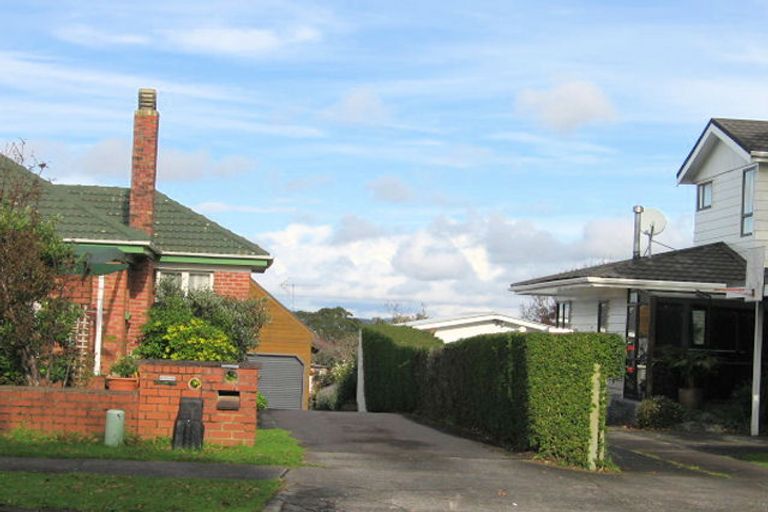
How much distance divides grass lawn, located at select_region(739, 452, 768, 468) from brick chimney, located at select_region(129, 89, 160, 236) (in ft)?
40.3

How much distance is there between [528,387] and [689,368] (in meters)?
8.38

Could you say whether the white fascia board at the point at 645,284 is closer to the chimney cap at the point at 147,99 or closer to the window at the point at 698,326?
the window at the point at 698,326

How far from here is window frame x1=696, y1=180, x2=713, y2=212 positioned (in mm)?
26422

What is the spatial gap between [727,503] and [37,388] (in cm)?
846

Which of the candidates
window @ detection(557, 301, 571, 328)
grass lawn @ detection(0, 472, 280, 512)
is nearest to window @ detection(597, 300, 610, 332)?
window @ detection(557, 301, 571, 328)

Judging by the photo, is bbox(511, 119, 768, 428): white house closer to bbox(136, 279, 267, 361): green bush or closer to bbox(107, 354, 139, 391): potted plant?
bbox(136, 279, 267, 361): green bush

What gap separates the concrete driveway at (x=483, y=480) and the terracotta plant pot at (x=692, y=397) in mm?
4914

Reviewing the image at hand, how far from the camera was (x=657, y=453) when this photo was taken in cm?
1717

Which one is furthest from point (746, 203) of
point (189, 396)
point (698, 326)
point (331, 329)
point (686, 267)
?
point (331, 329)

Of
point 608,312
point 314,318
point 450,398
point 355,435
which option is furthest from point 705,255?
point 314,318

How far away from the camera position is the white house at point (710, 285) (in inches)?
917

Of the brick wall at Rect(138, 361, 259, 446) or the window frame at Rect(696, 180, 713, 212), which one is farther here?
the window frame at Rect(696, 180, 713, 212)

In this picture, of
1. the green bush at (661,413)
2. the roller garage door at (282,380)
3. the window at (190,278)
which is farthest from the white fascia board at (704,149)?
the roller garage door at (282,380)

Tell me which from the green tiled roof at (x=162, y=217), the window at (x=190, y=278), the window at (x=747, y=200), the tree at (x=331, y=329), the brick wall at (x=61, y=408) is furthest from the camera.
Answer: the tree at (x=331, y=329)
